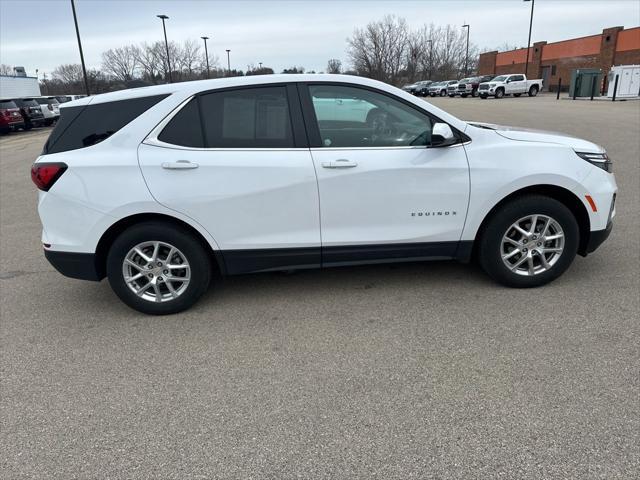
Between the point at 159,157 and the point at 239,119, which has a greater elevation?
the point at 239,119

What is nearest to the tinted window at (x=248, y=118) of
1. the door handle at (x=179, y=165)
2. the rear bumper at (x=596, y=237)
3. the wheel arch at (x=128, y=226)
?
the door handle at (x=179, y=165)

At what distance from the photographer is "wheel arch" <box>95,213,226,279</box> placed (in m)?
3.75

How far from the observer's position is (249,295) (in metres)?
4.29

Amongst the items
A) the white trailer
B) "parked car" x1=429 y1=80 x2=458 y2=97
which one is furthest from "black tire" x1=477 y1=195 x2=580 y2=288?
"parked car" x1=429 y1=80 x2=458 y2=97

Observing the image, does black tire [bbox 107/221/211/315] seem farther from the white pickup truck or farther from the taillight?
the white pickup truck

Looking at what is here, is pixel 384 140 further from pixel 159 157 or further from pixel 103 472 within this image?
pixel 103 472

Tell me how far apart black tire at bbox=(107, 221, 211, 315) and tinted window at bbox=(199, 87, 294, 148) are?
78cm

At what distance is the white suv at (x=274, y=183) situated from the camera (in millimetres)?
3666

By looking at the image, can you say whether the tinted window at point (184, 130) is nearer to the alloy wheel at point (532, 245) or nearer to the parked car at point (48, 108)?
the alloy wheel at point (532, 245)

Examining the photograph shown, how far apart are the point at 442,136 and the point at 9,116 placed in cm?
2591

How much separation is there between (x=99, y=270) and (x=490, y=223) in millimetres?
3112

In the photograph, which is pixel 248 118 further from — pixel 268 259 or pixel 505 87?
pixel 505 87

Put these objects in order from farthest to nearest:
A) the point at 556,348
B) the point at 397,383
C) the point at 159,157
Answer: the point at 159,157 → the point at 556,348 → the point at 397,383

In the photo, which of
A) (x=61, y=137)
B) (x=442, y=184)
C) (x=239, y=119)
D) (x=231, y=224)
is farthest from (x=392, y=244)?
(x=61, y=137)
